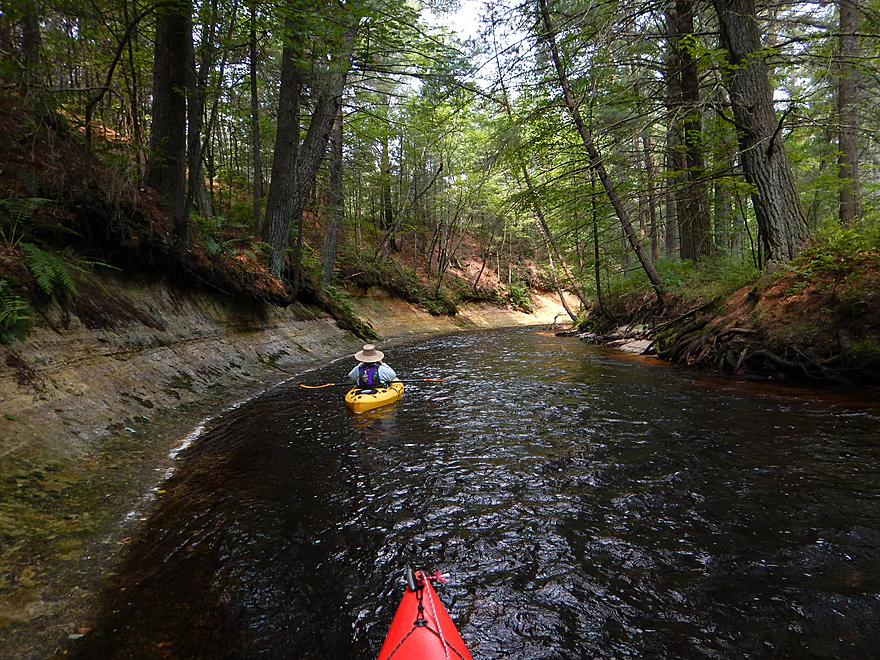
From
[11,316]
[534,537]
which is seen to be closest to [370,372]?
[11,316]

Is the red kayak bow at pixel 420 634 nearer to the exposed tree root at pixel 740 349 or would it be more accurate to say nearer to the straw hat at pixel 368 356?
the straw hat at pixel 368 356

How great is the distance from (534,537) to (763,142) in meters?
9.35

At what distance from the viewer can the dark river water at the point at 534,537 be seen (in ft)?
8.00

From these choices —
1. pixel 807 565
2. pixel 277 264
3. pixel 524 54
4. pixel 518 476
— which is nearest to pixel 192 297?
pixel 277 264

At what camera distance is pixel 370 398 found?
294 inches

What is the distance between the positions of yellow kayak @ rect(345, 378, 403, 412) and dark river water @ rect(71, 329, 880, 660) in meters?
1.04

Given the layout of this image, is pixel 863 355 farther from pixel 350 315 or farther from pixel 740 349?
pixel 350 315

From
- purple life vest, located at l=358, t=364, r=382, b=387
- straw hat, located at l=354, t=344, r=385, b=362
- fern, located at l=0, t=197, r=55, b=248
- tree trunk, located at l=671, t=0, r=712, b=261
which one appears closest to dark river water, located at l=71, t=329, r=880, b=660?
purple life vest, located at l=358, t=364, r=382, b=387

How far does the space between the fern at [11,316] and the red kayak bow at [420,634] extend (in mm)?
5166

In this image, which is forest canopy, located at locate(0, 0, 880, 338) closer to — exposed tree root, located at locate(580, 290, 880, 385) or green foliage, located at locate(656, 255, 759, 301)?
green foliage, located at locate(656, 255, 759, 301)

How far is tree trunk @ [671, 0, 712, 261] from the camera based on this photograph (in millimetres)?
9203

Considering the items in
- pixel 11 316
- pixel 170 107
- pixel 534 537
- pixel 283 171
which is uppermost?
pixel 170 107

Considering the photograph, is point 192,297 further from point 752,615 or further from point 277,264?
point 752,615

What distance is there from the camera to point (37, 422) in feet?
13.9
